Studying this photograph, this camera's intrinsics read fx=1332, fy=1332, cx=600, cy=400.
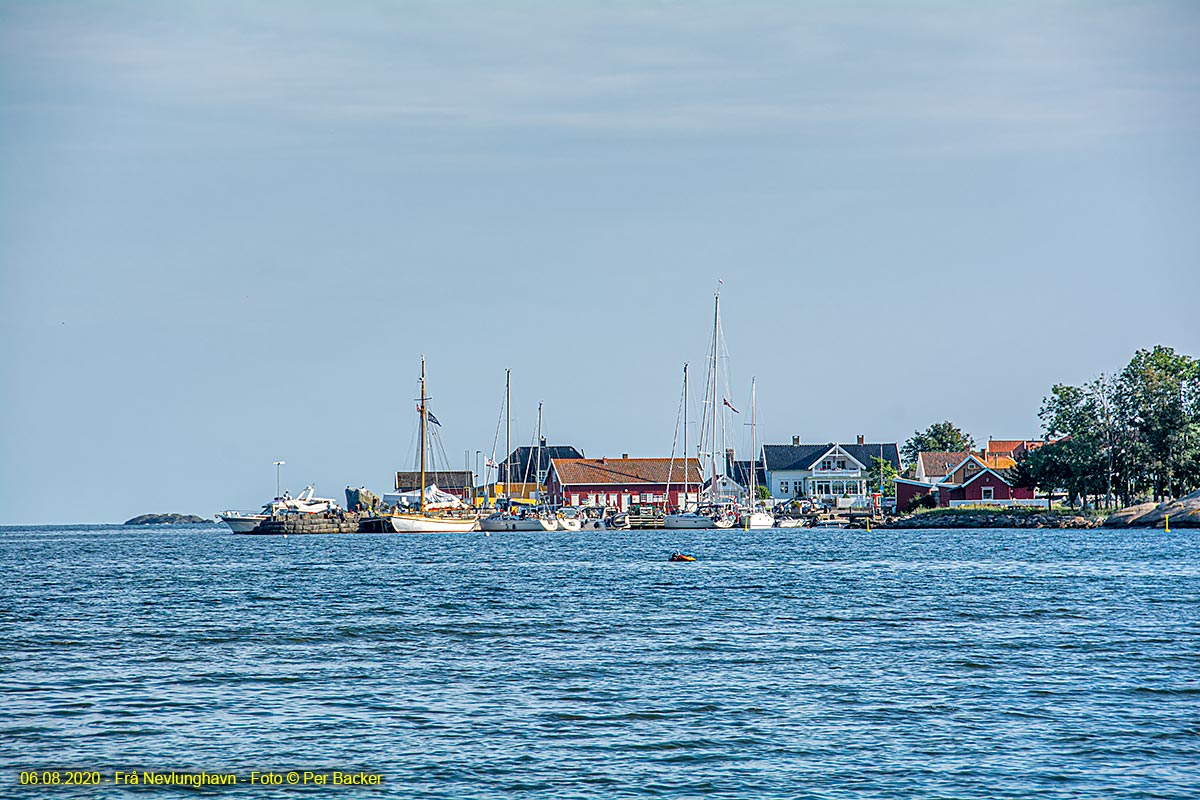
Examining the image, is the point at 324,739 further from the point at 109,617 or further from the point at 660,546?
the point at 660,546

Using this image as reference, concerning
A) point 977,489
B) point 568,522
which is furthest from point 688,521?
point 977,489

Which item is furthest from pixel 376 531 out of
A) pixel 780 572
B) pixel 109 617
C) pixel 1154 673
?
pixel 1154 673

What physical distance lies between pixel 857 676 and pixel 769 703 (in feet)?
9.84

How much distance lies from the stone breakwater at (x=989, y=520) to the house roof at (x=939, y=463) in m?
24.2

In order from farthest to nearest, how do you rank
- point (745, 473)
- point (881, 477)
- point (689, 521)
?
1. point (745, 473)
2. point (881, 477)
3. point (689, 521)

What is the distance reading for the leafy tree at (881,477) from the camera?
14988cm

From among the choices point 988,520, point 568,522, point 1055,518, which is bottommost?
point 568,522

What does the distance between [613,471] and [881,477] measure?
30.3 meters

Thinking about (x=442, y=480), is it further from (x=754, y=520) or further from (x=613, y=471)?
(x=754, y=520)

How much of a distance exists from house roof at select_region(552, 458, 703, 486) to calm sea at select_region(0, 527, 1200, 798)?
10014 cm

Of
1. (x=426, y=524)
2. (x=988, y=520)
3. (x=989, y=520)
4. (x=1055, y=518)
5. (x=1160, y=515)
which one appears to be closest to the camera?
(x=1160, y=515)

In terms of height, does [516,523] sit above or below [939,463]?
below

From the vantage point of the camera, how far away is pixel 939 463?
143500 millimetres

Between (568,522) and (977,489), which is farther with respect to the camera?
(977,489)
